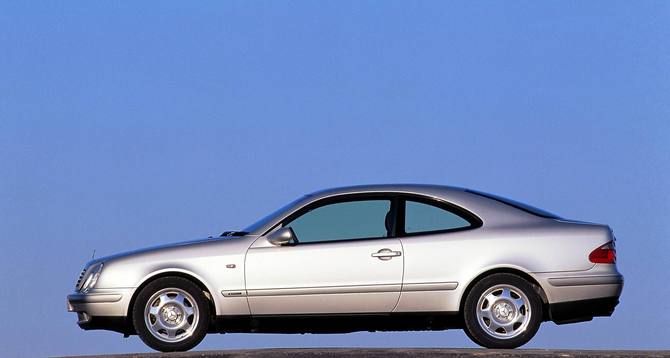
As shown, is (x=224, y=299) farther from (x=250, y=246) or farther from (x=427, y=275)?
(x=427, y=275)

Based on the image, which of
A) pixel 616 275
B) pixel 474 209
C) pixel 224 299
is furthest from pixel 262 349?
pixel 616 275

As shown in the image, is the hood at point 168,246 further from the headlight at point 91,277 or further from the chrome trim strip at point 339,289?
the chrome trim strip at point 339,289

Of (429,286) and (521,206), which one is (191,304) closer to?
(429,286)

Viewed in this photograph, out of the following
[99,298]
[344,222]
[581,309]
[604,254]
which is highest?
[344,222]

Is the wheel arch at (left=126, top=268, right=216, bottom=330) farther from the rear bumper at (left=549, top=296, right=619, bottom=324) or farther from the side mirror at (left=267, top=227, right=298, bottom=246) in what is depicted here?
the rear bumper at (left=549, top=296, right=619, bottom=324)

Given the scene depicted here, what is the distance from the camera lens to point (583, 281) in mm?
12625

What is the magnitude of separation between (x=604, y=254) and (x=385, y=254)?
6.96 feet

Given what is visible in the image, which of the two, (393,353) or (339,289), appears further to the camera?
(339,289)

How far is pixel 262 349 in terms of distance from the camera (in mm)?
12352

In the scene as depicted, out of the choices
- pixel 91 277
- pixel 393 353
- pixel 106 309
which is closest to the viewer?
pixel 393 353

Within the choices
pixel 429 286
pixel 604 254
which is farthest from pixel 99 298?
pixel 604 254

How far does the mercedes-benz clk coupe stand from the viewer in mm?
12492

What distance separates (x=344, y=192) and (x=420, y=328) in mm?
1504

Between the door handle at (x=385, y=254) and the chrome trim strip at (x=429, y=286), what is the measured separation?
29 cm
